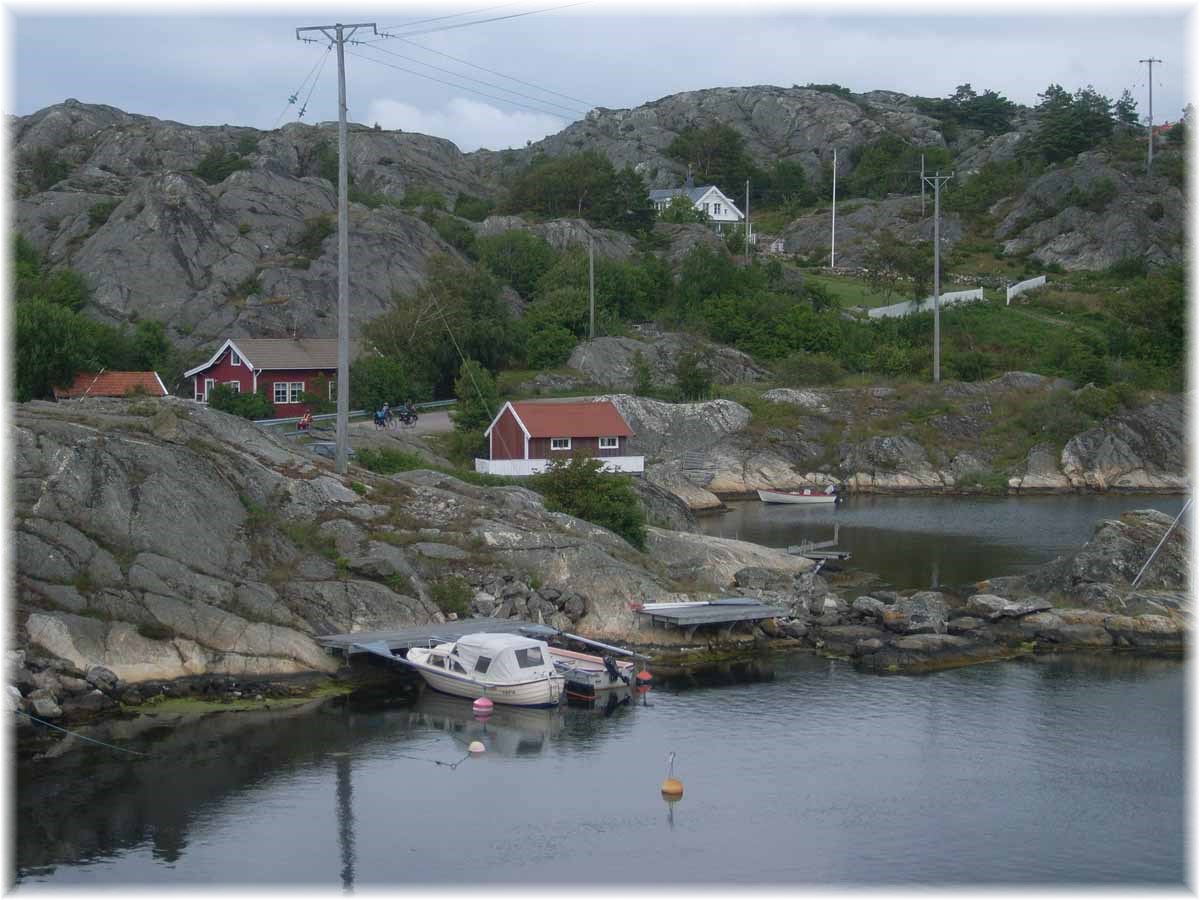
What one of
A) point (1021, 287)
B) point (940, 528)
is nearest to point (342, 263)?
point (940, 528)

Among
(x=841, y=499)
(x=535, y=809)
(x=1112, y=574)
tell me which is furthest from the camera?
(x=841, y=499)

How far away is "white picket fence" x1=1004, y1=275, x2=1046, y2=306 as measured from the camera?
337ft

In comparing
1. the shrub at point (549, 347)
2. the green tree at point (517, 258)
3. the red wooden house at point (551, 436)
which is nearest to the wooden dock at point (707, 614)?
the red wooden house at point (551, 436)

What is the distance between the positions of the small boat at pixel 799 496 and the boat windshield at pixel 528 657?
1493 inches

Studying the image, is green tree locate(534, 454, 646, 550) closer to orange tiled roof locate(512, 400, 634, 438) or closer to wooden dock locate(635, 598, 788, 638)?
wooden dock locate(635, 598, 788, 638)

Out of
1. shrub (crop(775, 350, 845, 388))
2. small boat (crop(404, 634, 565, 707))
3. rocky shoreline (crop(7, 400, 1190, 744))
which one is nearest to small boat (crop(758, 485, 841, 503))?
shrub (crop(775, 350, 845, 388))

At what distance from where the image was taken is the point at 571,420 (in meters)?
63.0

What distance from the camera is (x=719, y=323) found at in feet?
299

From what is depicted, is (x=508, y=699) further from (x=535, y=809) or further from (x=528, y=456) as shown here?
(x=528, y=456)

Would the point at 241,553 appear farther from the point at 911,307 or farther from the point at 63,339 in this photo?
the point at 911,307

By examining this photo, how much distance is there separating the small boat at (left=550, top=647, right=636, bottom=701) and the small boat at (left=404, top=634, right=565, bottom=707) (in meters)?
0.44

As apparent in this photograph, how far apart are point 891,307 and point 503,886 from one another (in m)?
82.0

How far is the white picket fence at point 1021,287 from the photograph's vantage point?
103 m

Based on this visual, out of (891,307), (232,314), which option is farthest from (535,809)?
(891,307)
